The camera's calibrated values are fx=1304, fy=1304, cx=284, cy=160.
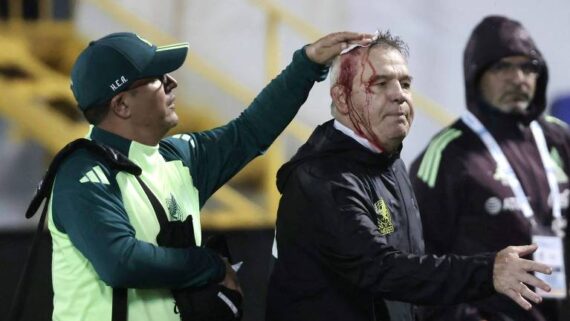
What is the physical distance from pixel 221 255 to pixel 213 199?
313 centimetres

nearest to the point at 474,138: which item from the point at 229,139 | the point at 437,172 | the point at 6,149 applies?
the point at 437,172

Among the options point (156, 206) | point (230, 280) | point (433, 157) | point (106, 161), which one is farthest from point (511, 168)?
point (106, 161)

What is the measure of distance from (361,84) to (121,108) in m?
0.60

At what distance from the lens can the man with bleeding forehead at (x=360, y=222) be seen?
9.37ft

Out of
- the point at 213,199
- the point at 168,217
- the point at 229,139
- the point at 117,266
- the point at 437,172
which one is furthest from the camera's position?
the point at 213,199

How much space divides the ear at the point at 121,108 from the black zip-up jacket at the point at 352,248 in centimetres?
41

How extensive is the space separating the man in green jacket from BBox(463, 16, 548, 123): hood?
1065mm

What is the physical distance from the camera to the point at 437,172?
4.12 meters

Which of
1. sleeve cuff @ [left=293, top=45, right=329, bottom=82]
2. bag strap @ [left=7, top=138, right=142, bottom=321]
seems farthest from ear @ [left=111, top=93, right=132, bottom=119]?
sleeve cuff @ [left=293, top=45, right=329, bottom=82]

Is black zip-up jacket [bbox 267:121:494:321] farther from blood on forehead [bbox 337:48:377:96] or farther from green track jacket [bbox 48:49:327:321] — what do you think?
green track jacket [bbox 48:49:327:321]

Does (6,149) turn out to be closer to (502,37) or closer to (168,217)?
(502,37)

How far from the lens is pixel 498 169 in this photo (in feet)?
13.6

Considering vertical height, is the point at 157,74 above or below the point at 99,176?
above

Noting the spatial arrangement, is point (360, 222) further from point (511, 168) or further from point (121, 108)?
point (511, 168)
